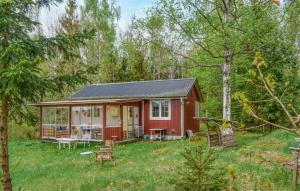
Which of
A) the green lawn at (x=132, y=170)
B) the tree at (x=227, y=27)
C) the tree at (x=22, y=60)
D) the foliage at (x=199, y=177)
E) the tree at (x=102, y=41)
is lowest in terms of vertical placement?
the green lawn at (x=132, y=170)

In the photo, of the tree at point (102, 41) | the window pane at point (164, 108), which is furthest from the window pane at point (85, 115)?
the tree at point (102, 41)

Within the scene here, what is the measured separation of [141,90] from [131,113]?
6.30 feet

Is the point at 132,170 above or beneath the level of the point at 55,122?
beneath

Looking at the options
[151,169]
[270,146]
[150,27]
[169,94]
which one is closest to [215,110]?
[169,94]

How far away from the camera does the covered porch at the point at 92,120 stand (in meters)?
21.9

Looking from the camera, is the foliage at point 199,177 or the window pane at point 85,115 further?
the window pane at point 85,115

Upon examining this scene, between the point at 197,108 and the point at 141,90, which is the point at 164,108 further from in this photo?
the point at 197,108

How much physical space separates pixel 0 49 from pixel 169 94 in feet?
49.5

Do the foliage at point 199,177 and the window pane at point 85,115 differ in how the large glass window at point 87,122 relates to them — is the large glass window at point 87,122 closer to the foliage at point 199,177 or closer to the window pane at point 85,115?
the window pane at point 85,115

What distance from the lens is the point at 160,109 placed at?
23031 millimetres

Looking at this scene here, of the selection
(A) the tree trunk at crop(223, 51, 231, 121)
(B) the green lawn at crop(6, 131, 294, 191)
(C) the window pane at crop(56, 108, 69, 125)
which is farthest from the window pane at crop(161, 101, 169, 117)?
(C) the window pane at crop(56, 108, 69, 125)

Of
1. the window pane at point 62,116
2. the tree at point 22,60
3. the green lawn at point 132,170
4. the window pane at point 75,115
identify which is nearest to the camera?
the tree at point 22,60

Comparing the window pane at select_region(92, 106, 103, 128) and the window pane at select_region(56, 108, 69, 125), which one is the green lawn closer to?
the window pane at select_region(92, 106, 103, 128)

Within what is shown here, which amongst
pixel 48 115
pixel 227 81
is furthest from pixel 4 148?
pixel 48 115
